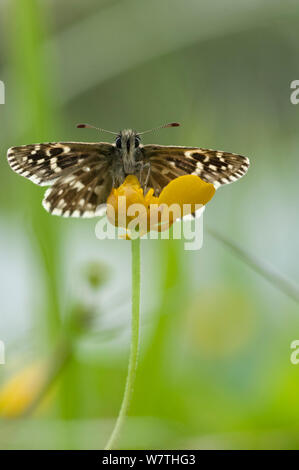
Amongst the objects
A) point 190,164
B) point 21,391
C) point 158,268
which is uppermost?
point 190,164

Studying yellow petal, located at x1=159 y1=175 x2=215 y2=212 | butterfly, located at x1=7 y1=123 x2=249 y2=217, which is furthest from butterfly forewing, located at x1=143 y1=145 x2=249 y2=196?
yellow petal, located at x1=159 y1=175 x2=215 y2=212

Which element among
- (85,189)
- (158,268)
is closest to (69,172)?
(85,189)

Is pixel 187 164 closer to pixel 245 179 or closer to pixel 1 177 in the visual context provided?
pixel 245 179

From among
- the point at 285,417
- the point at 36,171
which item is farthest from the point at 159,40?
the point at 285,417

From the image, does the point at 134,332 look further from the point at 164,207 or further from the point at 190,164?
the point at 190,164

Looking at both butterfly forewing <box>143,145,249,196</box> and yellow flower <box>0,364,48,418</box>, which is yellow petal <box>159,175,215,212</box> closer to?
butterfly forewing <box>143,145,249,196</box>

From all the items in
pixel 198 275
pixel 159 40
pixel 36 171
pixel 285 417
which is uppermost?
pixel 159 40
